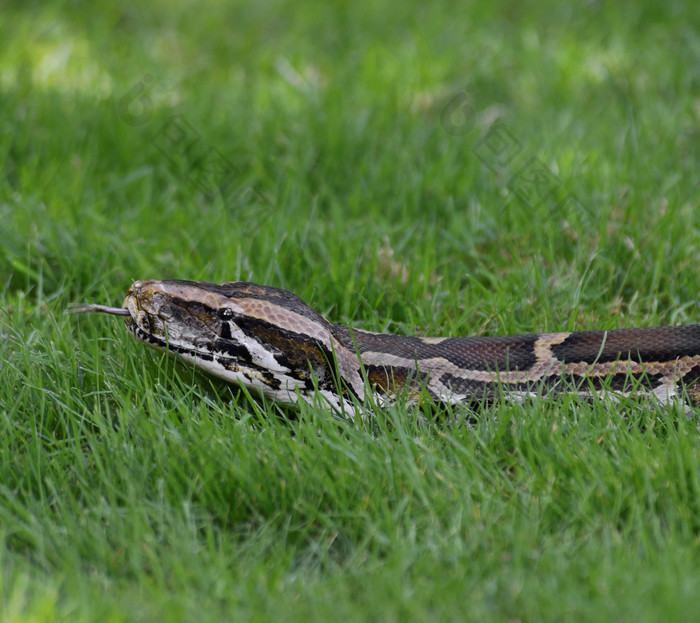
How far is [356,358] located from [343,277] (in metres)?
1.14

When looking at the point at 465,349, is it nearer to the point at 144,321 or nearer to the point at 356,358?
the point at 356,358

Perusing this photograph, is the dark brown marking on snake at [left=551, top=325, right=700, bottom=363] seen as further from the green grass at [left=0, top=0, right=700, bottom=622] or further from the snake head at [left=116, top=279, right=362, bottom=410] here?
the snake head at [left=116, top=279, right=362, bottom=410]

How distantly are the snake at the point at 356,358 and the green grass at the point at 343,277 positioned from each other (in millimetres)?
206

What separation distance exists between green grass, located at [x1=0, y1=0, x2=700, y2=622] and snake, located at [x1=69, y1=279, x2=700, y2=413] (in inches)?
8.1

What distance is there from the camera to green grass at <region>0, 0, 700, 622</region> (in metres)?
3.09

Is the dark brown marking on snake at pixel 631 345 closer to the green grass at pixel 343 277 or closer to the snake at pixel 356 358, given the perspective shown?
the snake at pixel 356 358

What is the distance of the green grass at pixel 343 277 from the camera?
122 inches

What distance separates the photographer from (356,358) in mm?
4438

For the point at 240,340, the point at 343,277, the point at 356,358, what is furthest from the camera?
the point at 343,277

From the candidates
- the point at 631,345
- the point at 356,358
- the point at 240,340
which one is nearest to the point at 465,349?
the point at 356,358

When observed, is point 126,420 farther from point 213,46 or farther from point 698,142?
point 213,46

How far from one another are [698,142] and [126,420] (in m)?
5.85

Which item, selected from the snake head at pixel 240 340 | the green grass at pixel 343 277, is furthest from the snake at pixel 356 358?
the green grass at pixel 343 277

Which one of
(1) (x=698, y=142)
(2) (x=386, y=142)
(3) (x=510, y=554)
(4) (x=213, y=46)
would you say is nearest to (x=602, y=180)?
(1) (x=698, y=142)
